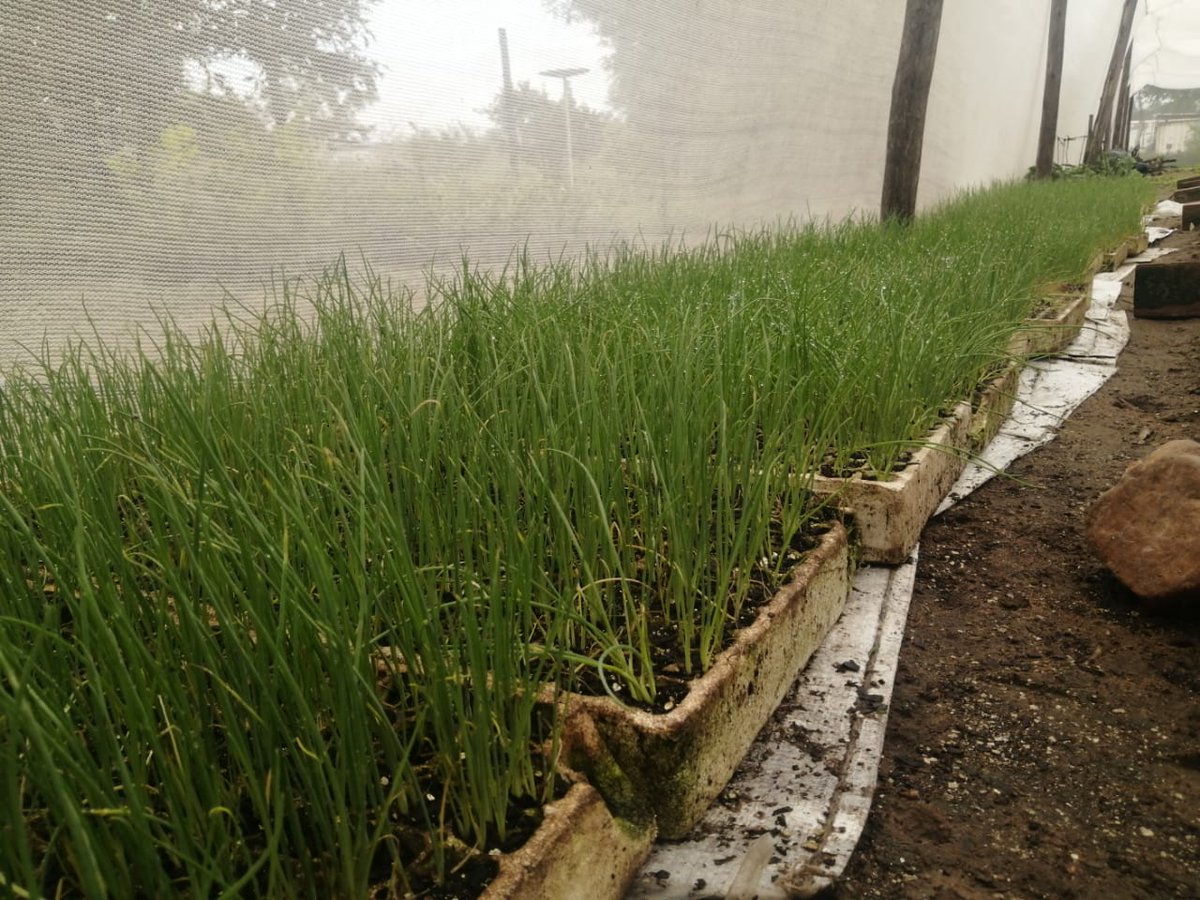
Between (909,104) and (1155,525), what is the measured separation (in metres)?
4.27

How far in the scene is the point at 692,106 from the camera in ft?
13.1

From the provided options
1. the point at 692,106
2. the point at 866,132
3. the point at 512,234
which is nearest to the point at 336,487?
the point at 512,234

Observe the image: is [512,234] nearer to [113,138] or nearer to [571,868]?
[113,138]

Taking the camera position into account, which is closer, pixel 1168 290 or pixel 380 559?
pixel 380 559

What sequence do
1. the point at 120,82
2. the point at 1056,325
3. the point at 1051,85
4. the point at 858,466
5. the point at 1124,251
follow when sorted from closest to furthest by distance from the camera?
the point at 858,466, the point at 120,82, the point at 1056,325, the point at 1124,251, the point at 1051,85

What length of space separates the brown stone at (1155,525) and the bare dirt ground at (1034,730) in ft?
0.16

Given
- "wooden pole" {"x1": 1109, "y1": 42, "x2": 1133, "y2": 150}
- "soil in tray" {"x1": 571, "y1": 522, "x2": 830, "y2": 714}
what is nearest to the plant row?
"soil in tray" {"x1": 571, "y1": 522, "x2": 830, "y2": 714}

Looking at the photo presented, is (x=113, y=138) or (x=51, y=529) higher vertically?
(x=113, y=138)

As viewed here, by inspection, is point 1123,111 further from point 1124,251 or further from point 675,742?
point 675,742

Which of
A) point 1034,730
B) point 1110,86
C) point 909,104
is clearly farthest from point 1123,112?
point 1034,730

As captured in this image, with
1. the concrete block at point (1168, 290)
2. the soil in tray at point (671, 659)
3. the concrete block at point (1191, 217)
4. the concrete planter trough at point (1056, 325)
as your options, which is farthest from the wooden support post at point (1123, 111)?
the soil in tray at point (671, 659)

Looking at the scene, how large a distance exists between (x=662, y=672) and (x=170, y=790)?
0.56 metres

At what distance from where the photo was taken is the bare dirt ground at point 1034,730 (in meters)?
0.86

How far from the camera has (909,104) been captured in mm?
4930
